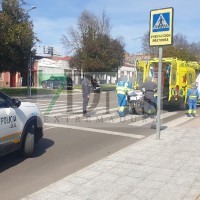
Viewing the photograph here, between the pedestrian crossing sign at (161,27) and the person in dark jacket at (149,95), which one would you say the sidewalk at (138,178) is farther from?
the person in dark jacket at (149,95)

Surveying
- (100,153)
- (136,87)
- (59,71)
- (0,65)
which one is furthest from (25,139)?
(59,71)

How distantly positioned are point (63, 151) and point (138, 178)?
2.70 m

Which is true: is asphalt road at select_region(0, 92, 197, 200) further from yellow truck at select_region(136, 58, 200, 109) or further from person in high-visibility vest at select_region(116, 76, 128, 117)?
→ yellow truck at select_region(136, 58, 200, 109)

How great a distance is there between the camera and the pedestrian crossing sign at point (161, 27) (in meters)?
8.85

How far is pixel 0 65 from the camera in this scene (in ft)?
89.7

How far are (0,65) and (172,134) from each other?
65.8 ft

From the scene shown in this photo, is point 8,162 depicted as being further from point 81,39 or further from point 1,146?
point 81,39

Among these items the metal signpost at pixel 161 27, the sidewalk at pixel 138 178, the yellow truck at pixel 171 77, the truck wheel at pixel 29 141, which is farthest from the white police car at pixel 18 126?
the yellow truck at pixel 171 77

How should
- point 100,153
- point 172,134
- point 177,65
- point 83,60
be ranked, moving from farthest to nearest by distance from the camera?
1. point 83,60
2. point 177,65
3. point 172,134
4. point 100,153

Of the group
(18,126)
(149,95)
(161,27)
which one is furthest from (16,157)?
(149,95)

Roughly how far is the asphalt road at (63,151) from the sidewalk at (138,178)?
17.0 inches

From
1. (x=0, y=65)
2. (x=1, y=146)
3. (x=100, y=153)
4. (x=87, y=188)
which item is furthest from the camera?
(x=0, y=65)

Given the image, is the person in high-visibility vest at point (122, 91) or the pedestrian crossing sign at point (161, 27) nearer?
the pedestrian crossing sign at point (161, 27)

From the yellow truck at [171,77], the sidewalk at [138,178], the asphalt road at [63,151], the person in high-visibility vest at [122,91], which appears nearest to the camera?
the sidewalk at [138,178]
